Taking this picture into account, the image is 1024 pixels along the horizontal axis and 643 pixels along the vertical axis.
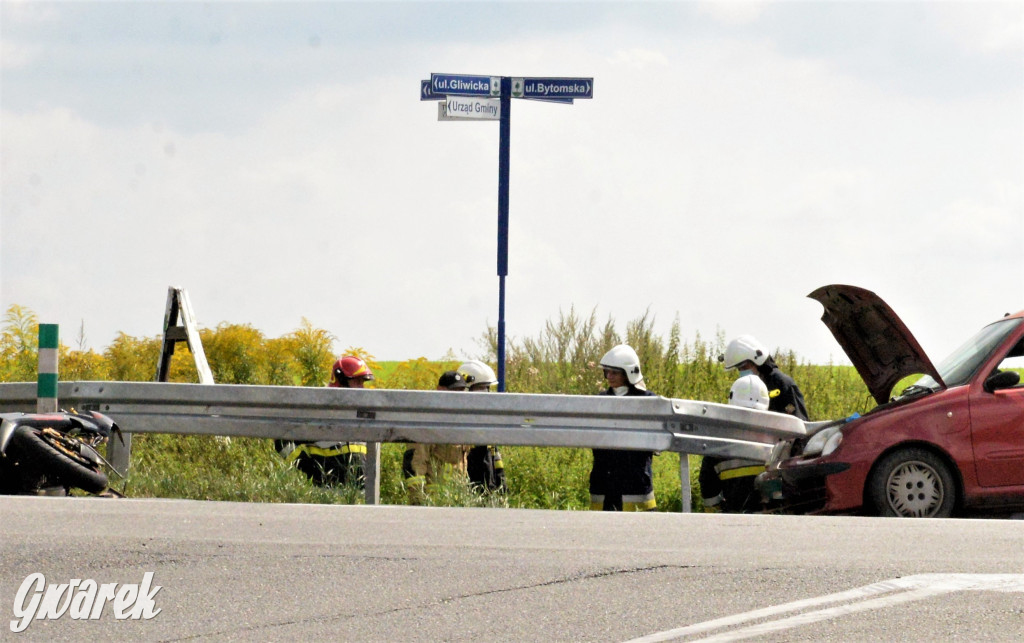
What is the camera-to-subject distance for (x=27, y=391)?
1035cm

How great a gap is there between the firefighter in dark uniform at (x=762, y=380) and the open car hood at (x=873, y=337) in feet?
3.56

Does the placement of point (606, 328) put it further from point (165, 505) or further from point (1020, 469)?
point (165, 505)

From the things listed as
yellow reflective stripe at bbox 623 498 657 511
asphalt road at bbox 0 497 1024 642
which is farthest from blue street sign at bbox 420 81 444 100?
asphalt road at bbox 0 497 1024 642

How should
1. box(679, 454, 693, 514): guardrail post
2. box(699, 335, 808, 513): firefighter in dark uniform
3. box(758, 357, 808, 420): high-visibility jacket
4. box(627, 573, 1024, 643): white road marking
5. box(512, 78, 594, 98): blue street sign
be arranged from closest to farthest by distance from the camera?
box(627, 573, 1024, 643): white road marking → box(679, 454, 693, 514): guardrail post → box(699, 335, 808, 513): firefighter in dark uniform → box(758, 357, 808, 420): high-visibility jacket → box(512, 78, 594, 98): blue street sign

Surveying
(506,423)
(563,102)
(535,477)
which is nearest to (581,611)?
(506,423)

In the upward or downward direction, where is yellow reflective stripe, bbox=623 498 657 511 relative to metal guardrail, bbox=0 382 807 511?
downward

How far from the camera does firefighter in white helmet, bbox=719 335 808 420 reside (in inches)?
471

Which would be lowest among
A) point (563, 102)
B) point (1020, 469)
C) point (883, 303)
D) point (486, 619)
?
point (486, 619)

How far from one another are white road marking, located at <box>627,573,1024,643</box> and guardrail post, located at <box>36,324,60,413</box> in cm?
664

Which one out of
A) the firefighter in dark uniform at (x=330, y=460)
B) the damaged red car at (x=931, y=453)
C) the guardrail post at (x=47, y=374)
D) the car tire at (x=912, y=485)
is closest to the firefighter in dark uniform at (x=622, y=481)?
the damaged red car at (x=931, y=453)

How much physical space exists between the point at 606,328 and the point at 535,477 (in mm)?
7644

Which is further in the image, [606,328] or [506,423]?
[606,328]

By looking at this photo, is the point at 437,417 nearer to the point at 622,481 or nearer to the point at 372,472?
the point at 372,472

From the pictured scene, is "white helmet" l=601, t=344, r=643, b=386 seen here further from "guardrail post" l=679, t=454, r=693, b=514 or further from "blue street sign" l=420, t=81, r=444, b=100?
"blue street sign" l=420, t=81, r=444, b=100
